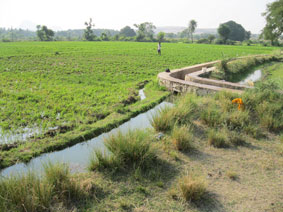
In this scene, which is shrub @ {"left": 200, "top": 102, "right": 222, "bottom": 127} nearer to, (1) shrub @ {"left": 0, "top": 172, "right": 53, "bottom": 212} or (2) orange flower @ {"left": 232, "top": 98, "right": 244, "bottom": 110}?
(2) orange flower @ {"left": 232, "top": 98, "right": 244, "bottom": 110}

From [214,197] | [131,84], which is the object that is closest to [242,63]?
[131,84]

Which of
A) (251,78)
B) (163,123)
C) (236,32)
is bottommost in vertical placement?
(163,123)

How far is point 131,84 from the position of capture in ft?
36.1

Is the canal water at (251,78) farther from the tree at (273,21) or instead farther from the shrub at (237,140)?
the tree at (273,21)

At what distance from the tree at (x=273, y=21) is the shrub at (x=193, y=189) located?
3049 centimetres

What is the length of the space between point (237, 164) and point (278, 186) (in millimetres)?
794

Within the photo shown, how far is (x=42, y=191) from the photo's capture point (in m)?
3.07

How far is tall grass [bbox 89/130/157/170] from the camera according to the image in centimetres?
414

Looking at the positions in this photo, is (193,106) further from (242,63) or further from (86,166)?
(242,63)

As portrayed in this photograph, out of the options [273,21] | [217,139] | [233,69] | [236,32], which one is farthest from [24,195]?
[236,32]

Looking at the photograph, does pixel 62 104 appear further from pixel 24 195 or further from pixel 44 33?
pixel 44 33

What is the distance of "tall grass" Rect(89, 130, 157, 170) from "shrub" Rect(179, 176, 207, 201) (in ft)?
3.29

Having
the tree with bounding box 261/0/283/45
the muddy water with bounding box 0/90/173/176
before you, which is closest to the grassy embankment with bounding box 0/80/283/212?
the muddy water with bounding box 0/90/173/176

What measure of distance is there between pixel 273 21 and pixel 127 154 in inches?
1262
